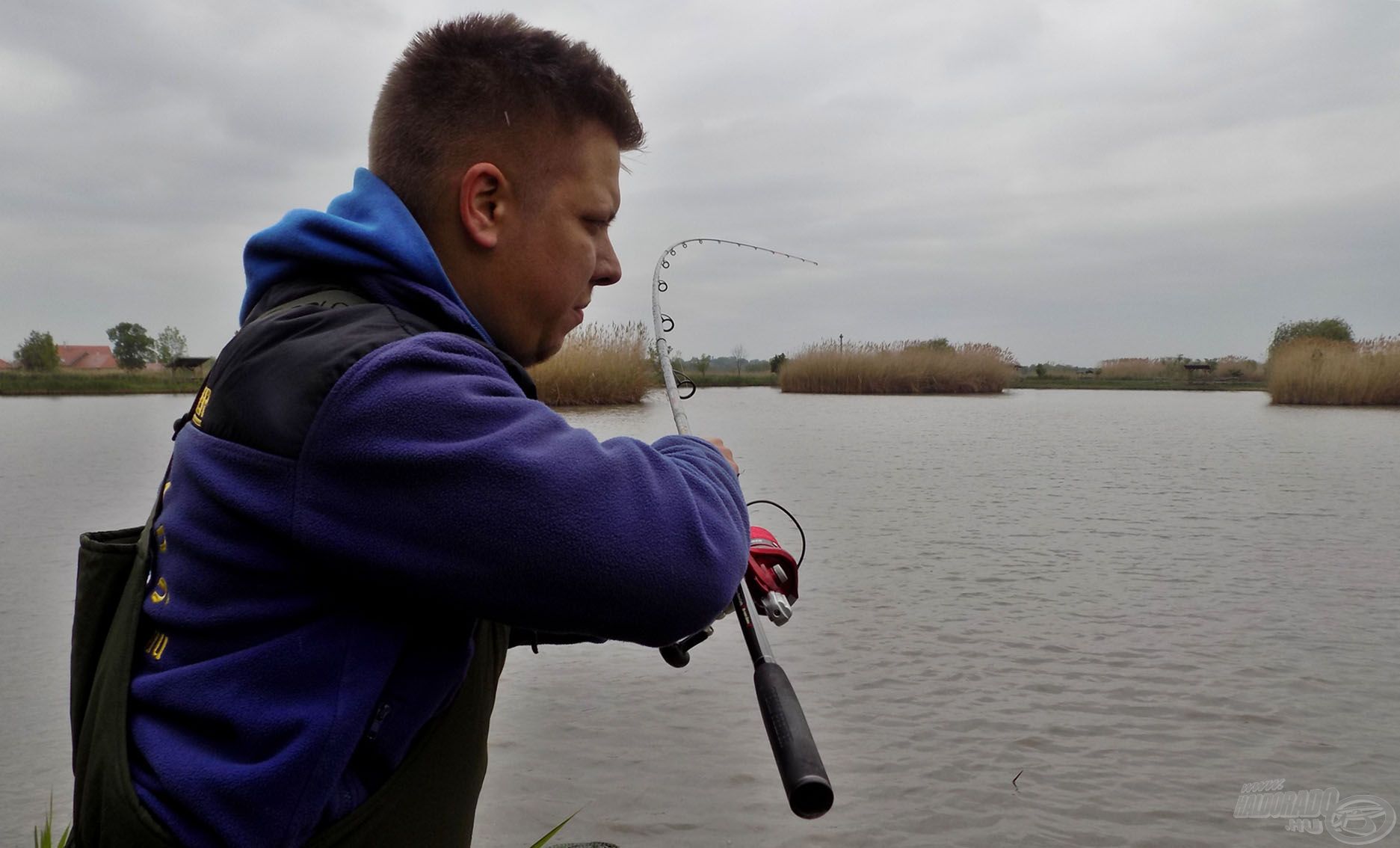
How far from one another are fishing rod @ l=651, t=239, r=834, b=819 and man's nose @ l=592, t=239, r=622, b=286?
0.47 m

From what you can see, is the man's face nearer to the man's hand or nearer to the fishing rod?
the man's hand

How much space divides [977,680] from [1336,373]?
77.6 feet

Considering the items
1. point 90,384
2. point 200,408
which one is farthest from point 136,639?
point 90,384

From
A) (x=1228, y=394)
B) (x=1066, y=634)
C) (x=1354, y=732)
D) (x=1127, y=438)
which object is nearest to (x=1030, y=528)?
(x=1066, y=634)

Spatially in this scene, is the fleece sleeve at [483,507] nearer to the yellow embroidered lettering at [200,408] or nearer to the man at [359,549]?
the man at [359,549]

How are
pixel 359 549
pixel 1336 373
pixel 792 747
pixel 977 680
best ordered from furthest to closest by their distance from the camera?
pixel 1336 373, pixel 977 680, pixel 792 747, pixel 359 549

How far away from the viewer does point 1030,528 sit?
7.61 m

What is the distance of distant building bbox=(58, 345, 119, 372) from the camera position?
6131cm

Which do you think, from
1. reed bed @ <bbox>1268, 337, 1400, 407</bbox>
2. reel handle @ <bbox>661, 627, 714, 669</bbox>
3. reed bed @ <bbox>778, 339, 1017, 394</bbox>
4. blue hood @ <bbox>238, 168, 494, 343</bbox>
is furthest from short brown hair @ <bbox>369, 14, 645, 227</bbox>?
reed bed @ <bbox>778, 339, 1017, 394</bbox>

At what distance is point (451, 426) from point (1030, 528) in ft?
23.7

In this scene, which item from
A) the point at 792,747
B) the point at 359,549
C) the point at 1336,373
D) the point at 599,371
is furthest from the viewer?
the point at 1336,373

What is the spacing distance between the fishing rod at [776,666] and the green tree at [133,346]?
53.0 metres

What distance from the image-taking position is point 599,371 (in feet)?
55.5

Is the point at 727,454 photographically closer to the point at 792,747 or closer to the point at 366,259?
the point at 792,747
